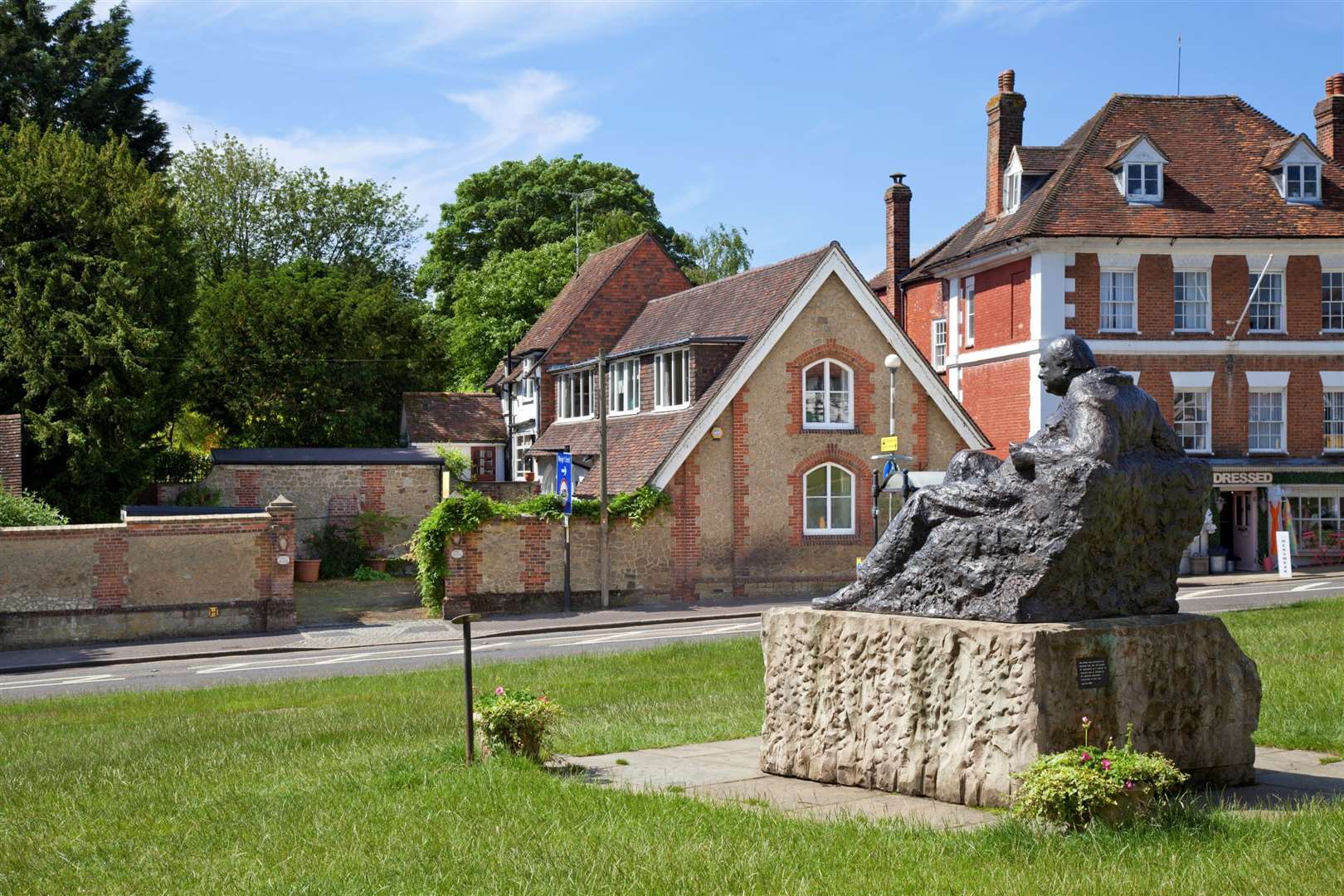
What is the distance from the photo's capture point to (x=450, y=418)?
51750mm

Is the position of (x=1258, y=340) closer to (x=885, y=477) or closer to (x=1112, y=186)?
(x=1112, y=186)

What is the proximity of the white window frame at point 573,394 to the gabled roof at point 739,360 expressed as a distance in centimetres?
227

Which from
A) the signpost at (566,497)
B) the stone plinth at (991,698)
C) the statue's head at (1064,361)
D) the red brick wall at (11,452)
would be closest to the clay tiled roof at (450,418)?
the red brick wall at (11,452)

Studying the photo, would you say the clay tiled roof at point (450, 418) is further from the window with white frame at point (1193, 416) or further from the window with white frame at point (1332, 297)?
the window with white frame at point (1332, 297)

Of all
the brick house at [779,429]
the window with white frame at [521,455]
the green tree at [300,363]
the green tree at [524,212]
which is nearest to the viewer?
the brick house at [779,429]

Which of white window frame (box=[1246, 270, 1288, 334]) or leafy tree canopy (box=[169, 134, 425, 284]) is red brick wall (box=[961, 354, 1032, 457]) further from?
leafy tree canopy (box=[169, 134, 425, 284])

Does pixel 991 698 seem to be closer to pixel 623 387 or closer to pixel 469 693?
pixel 469 693

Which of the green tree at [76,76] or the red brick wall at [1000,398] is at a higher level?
the green tree at [76,76]

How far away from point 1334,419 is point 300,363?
3407 cm

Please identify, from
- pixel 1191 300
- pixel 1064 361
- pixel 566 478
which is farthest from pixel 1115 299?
pixel 1064 361

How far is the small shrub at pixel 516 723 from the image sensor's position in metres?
9.67

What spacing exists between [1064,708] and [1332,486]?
3407cm

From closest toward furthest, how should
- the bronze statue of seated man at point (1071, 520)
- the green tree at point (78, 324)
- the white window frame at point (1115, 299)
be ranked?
the bronze statue of seated man at point (1071, 520) < the green tree at point (78, 324) < the white window frame at point (1115, 299)

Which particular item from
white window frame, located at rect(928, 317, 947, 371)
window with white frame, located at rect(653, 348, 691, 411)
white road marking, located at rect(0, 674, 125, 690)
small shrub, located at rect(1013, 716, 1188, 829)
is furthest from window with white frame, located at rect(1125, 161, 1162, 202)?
small shrub, located at rect(1013, 716, 1188, 829)
